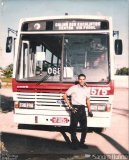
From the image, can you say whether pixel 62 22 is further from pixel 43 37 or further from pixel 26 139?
pixel 26 139

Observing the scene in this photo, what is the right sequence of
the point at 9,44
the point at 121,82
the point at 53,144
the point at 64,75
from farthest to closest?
the point at 121,82 → the point at 9,44 → the point at 64,75 → the point at 53,144

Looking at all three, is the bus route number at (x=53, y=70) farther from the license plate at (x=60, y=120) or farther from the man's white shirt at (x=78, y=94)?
the license plate at (x=60, y=120)

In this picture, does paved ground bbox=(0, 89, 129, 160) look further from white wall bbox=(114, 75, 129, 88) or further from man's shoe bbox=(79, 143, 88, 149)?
white wall bbox=(114, 75, 129, 88)

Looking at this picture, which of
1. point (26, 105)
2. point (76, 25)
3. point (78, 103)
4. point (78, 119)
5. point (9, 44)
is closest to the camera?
point (78, 103)

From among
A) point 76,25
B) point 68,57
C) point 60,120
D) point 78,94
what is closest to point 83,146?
point 60,120

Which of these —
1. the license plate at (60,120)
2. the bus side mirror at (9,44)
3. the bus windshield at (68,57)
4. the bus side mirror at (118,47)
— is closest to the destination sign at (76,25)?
the bus windshield at (68,57)

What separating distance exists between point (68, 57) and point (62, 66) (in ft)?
0.93

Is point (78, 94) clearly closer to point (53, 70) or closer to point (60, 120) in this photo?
point (60, 120)

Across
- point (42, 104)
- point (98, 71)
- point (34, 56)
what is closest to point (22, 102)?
point (42, 104)

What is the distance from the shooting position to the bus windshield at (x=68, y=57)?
8984 millimetres

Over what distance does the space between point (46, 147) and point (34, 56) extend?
2.64 meters

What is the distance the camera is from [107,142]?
356 inches

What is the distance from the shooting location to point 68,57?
905 centimetres

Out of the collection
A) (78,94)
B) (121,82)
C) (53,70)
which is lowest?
(121,82)
